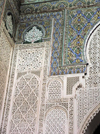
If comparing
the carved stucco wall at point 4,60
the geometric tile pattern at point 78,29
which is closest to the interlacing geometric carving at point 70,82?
the geometric tile pattern at point 78,29

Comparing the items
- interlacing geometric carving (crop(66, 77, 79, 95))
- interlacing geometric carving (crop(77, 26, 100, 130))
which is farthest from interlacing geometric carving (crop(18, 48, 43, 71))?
interlacing geometric carving (crop(77, 26, 100, 130))

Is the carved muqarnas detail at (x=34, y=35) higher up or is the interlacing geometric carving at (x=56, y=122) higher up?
the carved muqarnas detail at (x=34, y=35)

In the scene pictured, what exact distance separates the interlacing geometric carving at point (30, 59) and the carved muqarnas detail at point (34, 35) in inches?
9.1

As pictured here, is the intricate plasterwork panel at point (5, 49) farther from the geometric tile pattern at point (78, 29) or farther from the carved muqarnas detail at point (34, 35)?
the geometric tile pattern at point (78, 29)

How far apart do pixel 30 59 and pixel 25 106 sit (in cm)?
94

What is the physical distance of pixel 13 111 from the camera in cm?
566

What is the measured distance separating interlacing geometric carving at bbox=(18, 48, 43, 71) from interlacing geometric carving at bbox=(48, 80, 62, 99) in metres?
0.46

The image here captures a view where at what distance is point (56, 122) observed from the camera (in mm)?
5379

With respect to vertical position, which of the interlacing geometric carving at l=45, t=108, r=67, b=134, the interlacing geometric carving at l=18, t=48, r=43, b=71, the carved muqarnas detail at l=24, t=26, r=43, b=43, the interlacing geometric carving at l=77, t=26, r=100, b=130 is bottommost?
the interlacing geometric carving at l=45, t=108, r=67, b=134

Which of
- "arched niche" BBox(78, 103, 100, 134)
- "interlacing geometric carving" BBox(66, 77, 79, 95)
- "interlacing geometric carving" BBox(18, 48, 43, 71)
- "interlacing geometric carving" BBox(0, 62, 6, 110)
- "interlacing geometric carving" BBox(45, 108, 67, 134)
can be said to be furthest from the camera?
"interlacing geometric carving" BBox(18, 48, 43, 71)

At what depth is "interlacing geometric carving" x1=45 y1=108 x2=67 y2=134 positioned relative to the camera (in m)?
5.31

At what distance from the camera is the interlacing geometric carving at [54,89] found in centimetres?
563

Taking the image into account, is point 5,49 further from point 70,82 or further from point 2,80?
point 70,82

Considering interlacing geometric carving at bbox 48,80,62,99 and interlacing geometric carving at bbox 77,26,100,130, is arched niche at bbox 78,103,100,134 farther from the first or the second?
interlacing geometric carving at bbox 48,80,62,99
